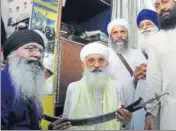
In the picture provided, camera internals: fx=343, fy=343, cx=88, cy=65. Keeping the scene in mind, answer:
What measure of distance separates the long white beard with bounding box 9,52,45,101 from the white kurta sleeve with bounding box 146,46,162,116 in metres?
0.55

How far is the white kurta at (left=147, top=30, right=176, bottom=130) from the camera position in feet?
5.61

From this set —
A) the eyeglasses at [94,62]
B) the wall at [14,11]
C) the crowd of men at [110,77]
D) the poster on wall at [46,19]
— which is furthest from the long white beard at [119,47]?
the wall at [14,11]

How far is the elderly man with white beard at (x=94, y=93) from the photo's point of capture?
1747mm

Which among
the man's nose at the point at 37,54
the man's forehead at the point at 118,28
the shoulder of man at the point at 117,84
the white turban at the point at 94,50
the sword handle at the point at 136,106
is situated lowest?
the sword handle at the point at 136,106

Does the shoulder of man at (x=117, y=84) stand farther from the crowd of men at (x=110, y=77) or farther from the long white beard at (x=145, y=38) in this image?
the long white beard at (x=145, y=38)

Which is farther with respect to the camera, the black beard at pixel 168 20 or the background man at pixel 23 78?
the black beard at pixel 168 20

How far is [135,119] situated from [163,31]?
1.61 ft

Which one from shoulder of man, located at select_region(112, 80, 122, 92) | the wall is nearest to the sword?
shoulder of man, located at select_region(112, 80, 122, 92)

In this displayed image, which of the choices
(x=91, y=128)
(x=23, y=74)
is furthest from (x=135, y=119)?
(x=23, y=74)

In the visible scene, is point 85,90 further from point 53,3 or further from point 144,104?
point 53,3

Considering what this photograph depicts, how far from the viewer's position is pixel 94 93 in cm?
177

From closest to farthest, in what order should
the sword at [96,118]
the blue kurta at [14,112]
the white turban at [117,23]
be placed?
the blue kurta at [14,112] → the sword at [96,118] → the white turban at [117,23]

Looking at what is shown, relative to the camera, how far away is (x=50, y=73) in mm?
1762

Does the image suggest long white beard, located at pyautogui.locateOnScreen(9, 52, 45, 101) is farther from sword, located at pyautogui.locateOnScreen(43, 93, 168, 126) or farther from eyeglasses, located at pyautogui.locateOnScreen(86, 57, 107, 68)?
eyeglasses, located at pyautogui.locateOnScreen(86, 57, 107, 68)
